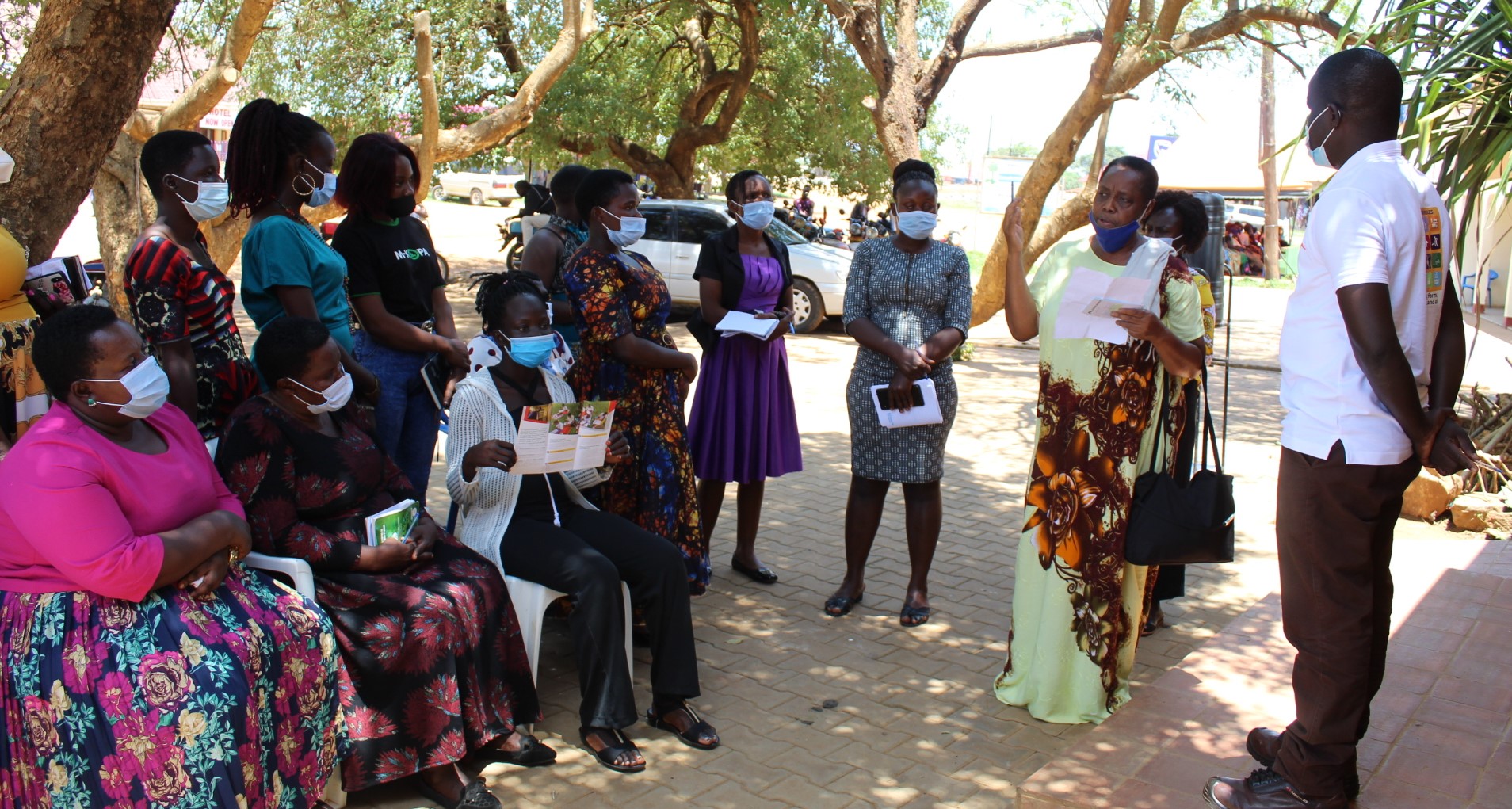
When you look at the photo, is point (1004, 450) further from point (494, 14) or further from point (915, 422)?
point (494, 14)

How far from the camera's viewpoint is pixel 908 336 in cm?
484

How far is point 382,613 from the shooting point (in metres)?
3.39

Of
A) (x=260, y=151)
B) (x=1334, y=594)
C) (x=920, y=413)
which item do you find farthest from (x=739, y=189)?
(x=1334, y=594)

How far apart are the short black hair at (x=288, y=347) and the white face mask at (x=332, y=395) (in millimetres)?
46

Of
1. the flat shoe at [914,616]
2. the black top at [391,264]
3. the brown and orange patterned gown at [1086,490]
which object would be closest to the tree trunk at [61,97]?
the black top at [391,264]

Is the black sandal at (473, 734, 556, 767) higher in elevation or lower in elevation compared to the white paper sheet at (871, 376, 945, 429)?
lower

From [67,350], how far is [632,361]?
2.08 m

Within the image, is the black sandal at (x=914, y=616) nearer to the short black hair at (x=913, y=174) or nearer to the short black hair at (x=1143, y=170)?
the short black hair at (x=913, y=174)

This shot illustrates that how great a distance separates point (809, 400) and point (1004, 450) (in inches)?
83.5

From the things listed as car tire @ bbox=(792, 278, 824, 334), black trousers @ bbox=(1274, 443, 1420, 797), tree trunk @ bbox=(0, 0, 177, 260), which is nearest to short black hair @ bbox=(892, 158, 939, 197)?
black trousers @ bbox=(1274, 443, 1420, 797)

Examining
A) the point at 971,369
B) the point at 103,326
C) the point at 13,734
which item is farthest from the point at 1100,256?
the point at 971,369

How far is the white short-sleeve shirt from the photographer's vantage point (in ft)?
8.84

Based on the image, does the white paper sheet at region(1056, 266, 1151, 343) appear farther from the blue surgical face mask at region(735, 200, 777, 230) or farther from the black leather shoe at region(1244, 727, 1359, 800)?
the blue surgical face mask at region(735, 200, 777, 230)

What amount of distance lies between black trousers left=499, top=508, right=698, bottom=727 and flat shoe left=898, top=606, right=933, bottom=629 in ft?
4.33
